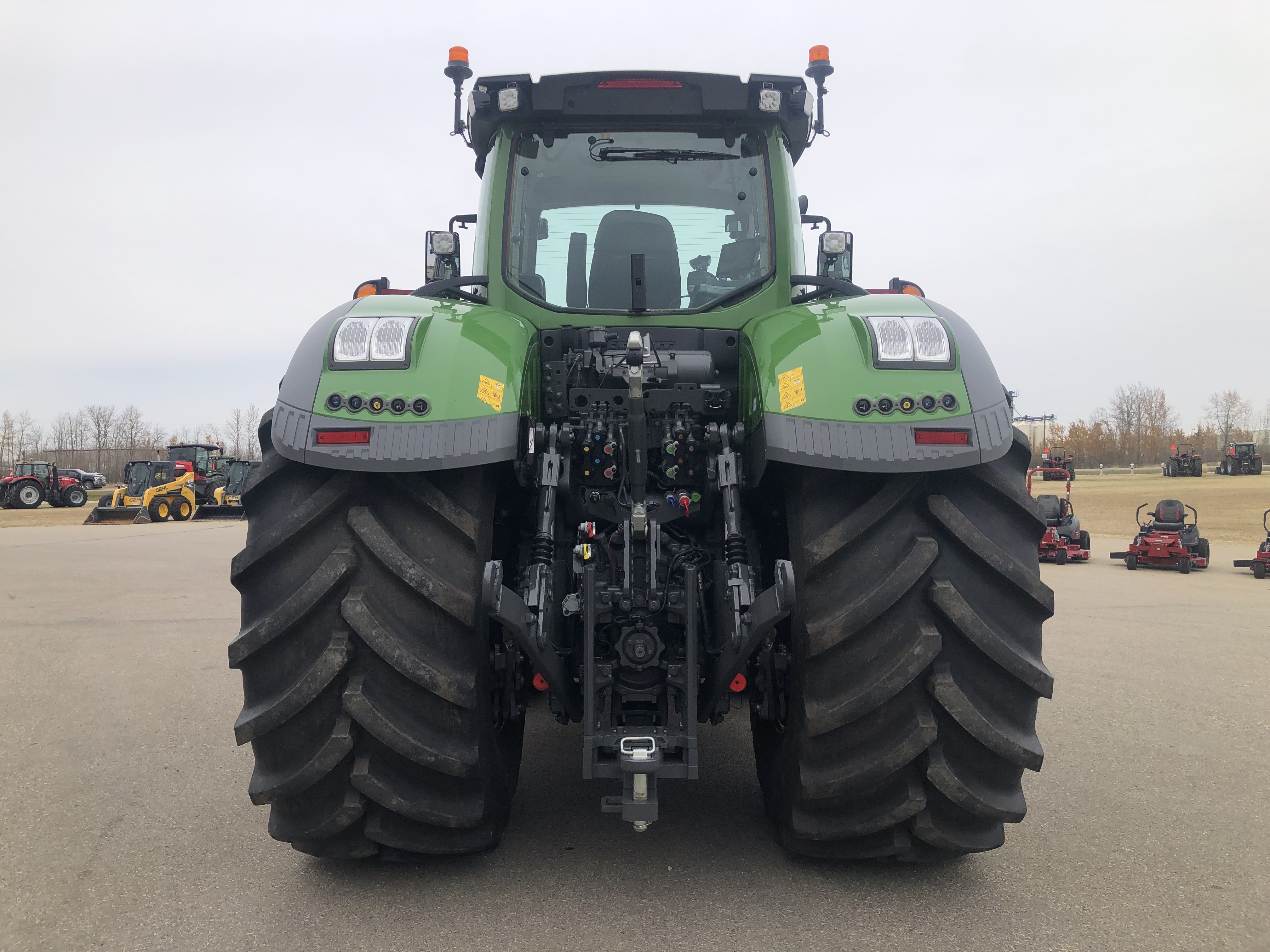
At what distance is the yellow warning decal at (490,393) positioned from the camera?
2416mm

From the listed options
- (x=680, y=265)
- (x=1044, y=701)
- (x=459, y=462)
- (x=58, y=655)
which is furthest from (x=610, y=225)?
(x=58, y=655)

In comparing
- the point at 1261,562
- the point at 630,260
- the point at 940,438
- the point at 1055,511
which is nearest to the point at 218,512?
the point at 1055,511

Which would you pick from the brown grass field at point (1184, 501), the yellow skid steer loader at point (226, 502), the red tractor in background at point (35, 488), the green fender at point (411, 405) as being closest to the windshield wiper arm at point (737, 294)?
the green fender at point (411, 405)

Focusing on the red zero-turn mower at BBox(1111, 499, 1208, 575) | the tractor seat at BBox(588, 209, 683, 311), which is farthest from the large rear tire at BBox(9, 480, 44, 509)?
the tractor seat at BBox(588, 209, 683, 311)

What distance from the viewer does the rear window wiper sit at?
3336 mm

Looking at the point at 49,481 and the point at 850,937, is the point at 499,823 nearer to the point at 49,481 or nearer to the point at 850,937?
the point at 850,937

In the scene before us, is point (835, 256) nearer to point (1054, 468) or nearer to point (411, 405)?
point (411, 405)

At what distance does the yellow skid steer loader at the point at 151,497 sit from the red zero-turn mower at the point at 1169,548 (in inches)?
1067

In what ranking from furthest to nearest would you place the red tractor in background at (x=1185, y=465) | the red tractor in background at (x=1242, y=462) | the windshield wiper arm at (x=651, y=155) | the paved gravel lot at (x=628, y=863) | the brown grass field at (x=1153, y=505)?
1. the red tractor in background at (x=1242, y=462)
2. the red tractor in background at (x=1185, y=465)
3. the brown grass field at (x=1153, y=505)
4. the windshield wiper arm at (x=651, y=155)
5. the paved gravel lot at (x=628, y=863)

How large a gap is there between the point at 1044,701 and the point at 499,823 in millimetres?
3577

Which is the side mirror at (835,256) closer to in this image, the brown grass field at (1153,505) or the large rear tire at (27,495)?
the brown grass field at (1153,505)

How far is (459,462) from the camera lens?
7.63 feet

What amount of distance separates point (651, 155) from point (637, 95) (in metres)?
0.22

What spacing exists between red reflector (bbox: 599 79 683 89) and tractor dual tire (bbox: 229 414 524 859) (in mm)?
1699
